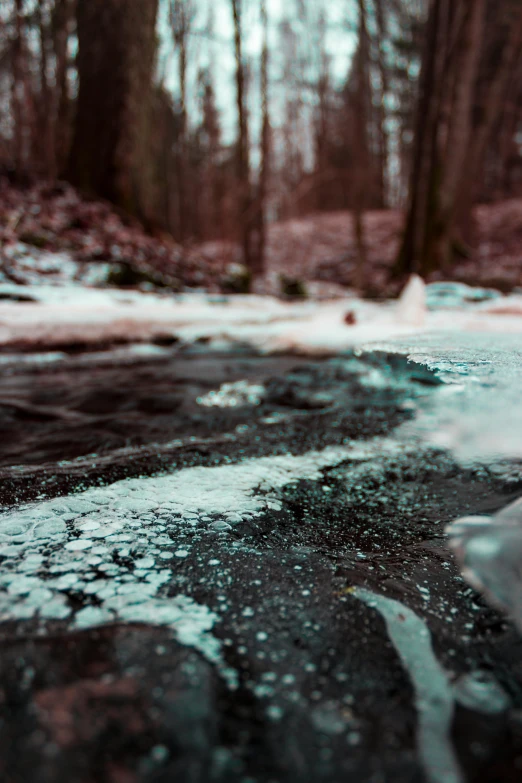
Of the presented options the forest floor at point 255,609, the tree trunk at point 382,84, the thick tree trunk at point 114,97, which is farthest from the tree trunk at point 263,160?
the forest floor at point 255,609

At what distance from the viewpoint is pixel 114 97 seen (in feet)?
20.8

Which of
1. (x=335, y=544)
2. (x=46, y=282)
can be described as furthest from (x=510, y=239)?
(x=335, y=544)

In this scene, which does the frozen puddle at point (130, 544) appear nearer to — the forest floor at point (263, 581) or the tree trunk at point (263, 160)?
the forest floor at point (263, 581)

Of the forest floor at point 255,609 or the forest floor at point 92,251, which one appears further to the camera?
the forest floor at point 92,251

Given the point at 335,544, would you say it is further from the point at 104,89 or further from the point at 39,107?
the point at 39,107

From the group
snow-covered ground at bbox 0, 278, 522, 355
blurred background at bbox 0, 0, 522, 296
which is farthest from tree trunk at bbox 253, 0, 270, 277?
snow-covered ground at bbox 0, 278, 522, 355

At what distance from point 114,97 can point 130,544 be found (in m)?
6.91

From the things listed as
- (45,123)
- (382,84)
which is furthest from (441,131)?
(382,84)

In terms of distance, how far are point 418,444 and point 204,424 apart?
78 centimetres

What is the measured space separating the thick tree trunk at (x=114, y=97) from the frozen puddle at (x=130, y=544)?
6.27m

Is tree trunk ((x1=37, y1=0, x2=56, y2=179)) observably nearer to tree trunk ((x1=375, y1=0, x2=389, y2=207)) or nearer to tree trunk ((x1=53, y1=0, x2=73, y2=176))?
tree trunk ((x1=53, y1=0, x2=73, y2=176))

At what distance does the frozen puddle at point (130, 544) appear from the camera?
76 centimetres

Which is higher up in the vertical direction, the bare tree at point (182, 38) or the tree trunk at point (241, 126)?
the bare tree at point (182, 38)

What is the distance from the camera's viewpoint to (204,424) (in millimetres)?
1898
